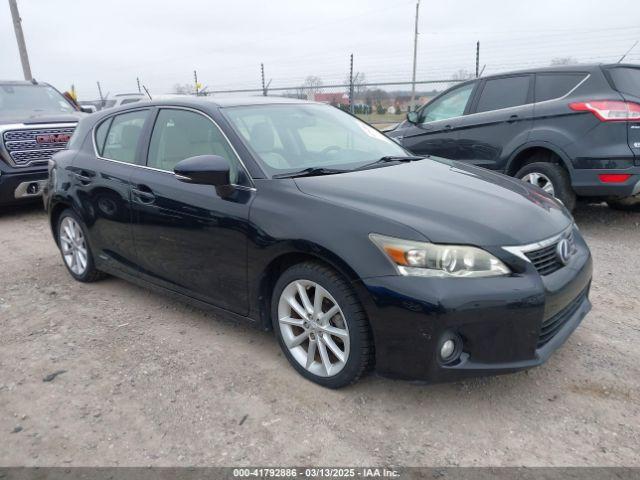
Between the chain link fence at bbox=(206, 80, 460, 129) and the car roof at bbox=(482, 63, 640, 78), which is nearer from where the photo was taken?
the car roof at bbox=(482, 63, 640, 78)

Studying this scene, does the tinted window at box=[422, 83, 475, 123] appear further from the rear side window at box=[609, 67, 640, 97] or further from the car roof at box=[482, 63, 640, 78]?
the rear side window at box=[609, 67, 640, 97]

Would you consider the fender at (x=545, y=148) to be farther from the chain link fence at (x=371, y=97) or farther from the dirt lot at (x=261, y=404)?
the chain link fence at (x=371, y=97)

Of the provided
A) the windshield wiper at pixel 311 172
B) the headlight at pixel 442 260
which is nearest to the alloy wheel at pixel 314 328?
the headlight at pixel 442 260

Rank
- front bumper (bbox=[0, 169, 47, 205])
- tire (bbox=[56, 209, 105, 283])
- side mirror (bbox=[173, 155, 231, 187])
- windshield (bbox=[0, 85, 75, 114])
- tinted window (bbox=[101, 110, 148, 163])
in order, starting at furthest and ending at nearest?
windshield (bbox=[0, 85, 75, 114]), front bumper (bbox=[0, 169, 47, 205]), tire (bbox=[56, 209, 105, 283]), tinted window (bbox=[101, 110, 148, 163]), side mirror (bbox=[173, 155, 231, 187])

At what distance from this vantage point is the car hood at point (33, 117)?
725 centimetres

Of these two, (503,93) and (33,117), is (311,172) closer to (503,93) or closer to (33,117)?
(503,93)

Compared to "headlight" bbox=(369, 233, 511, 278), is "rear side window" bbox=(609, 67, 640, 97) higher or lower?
higher

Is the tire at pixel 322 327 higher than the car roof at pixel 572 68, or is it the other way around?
the car roof at pixel 572 68

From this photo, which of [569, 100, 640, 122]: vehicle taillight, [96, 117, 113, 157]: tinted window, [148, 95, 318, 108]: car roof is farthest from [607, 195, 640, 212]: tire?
[96, 117, 113, 157]: tinted window

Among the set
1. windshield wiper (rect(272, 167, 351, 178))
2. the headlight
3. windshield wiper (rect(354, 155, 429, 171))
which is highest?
windshield wiper (rect(272, 167, 351, 178))

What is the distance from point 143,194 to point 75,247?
52.9 inches

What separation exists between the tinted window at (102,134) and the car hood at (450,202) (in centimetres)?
203

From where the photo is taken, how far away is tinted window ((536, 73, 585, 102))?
552cm

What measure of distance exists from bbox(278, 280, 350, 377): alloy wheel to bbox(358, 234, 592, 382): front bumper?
0.24 metres
